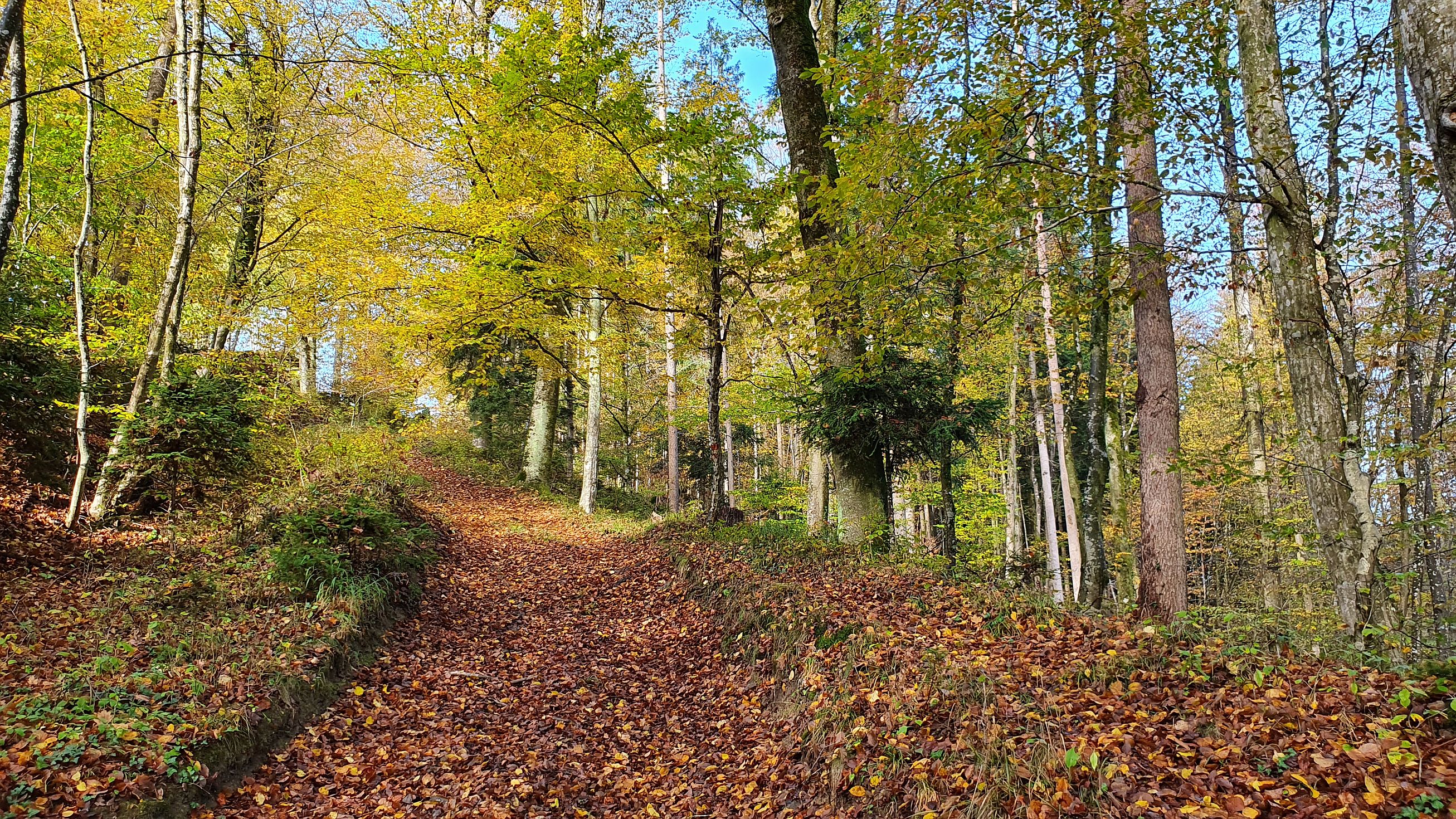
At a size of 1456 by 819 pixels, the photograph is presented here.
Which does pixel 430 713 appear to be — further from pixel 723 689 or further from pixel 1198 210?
pixel 1198 210

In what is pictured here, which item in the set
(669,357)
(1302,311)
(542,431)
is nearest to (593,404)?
(669,357)

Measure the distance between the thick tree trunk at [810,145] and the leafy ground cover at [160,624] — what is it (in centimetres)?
611

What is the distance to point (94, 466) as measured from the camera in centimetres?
761

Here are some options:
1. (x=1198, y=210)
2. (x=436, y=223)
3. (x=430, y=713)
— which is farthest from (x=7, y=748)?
(x=1198, y=210)

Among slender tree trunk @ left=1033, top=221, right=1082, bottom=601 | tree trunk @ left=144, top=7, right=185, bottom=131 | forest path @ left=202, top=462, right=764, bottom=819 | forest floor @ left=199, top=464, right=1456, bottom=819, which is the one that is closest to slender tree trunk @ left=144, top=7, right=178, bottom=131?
tree trunk @ left=144, top=7, right=185, bottom=131

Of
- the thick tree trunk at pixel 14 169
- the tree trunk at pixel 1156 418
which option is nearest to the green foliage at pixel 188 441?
the thick tree trunk at pixel 14 169

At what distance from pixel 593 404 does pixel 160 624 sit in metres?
10.1

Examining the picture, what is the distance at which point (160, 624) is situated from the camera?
5.31 m

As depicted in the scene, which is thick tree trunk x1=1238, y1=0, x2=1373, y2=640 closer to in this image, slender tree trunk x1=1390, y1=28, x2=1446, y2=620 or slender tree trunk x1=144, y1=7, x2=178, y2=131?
slender tree trunk x1=1390, y1=28, x2=1446, y2=620

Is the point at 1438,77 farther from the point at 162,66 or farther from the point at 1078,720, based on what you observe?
the point at 162,66

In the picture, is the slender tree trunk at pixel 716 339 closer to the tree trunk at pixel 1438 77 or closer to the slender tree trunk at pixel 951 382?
the slender tree trunk at pixel 951 382

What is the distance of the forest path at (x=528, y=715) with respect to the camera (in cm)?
466

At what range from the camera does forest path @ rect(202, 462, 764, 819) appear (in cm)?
466

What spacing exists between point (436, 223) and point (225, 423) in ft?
15.5
